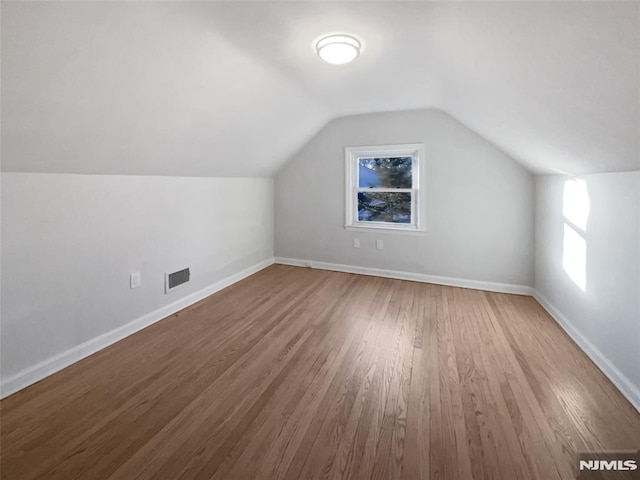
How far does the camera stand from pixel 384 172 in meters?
4.25

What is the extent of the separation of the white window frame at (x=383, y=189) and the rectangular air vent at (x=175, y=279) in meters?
2.22

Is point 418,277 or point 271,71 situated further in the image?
point 418,277

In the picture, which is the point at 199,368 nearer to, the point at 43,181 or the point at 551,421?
the point at 43,181

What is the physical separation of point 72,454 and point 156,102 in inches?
79.2

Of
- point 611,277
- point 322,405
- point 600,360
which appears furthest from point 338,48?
point 600,360

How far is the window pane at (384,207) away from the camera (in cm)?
419

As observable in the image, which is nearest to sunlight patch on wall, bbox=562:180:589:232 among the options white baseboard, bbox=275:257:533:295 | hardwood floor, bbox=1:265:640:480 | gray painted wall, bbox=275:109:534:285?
gray painted wall, bbox=275:109:534:285

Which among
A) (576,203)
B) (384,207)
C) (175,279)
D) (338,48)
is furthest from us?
(384,207)

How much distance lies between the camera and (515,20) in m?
1.32

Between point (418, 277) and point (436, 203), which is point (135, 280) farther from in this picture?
point (436, 203)

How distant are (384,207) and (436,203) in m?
0.72

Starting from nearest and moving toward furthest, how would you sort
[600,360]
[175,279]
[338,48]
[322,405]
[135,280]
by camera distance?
[322,405]
[338,48]
[600,360]
[135,280]
[175,279]

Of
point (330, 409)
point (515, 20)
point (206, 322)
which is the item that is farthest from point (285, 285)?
point (515, 20)

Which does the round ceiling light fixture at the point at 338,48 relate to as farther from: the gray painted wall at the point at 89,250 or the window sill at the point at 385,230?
the window sill at the point at 385,230
